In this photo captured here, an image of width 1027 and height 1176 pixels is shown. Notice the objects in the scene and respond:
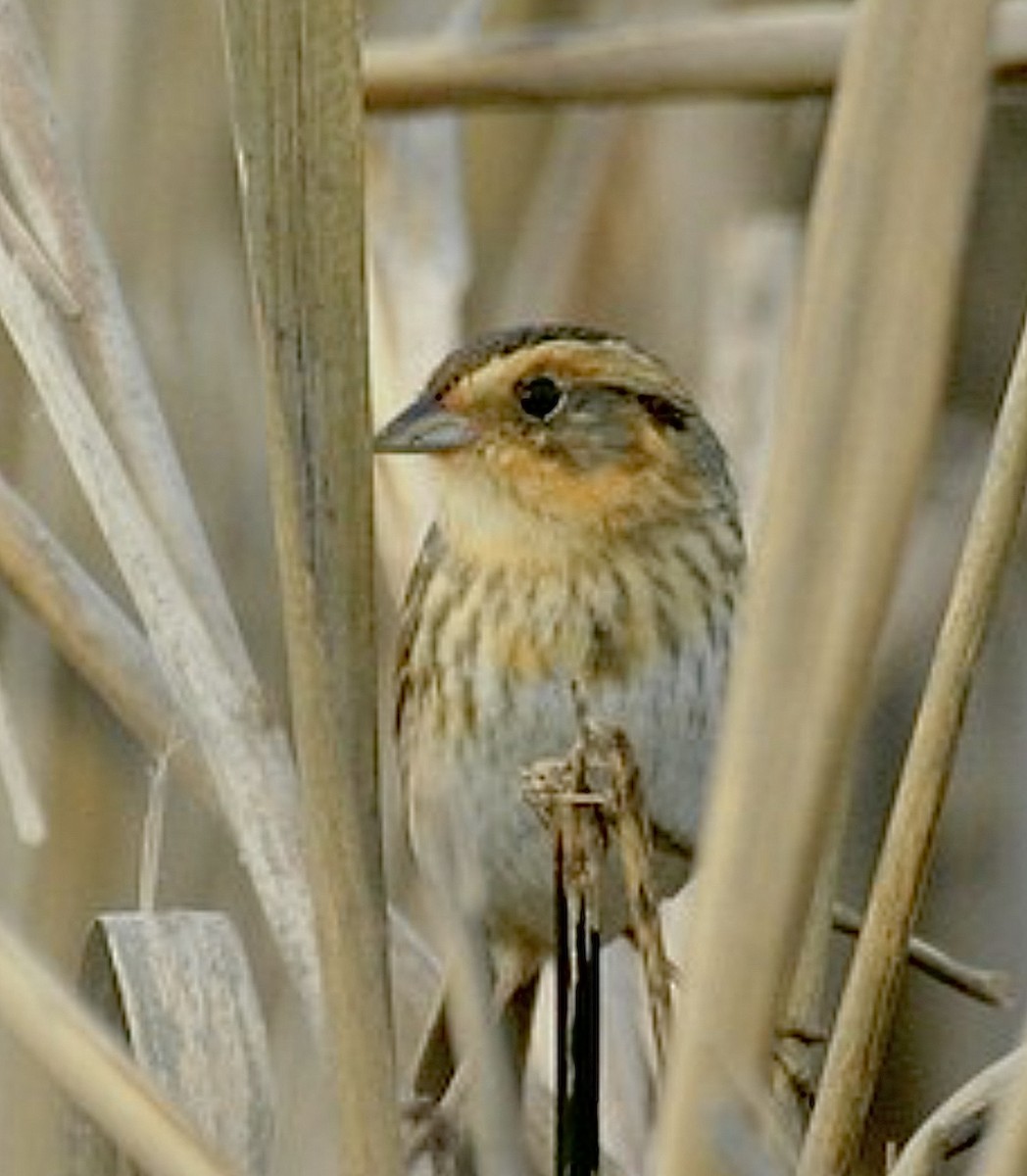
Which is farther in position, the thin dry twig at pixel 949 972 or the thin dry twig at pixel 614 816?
the thin dry twig at pixel 949 972

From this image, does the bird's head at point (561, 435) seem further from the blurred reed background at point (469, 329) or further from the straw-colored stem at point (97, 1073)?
the straw-colored stem at point (97, 1073)

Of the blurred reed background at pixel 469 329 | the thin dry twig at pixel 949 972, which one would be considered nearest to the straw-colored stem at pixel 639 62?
the blurred reed background at pixel 469 329

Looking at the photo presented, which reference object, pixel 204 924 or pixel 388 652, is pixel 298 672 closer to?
pixel 204 924

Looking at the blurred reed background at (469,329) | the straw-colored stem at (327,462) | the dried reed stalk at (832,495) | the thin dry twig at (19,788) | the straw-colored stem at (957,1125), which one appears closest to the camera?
the dried reed stalk at (832,495)

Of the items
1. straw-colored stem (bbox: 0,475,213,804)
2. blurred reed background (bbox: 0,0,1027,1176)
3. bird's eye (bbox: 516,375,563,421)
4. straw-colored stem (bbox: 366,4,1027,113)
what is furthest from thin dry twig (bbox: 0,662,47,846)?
straw-colored stem (bbox: 366,4,1027,113)

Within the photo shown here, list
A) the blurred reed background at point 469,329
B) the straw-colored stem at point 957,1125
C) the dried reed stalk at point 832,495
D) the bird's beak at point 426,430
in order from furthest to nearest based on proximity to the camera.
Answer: the blurred reed background at point 469,329 → the bird's beak at point 426,430 → the straw-colored stem at point 957,1125 → the dried reed stalk at point 832,495
